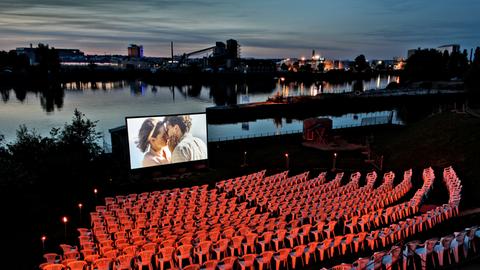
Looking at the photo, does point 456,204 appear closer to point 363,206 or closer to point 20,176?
point 363,206

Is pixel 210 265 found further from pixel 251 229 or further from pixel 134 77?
pixel 134 77

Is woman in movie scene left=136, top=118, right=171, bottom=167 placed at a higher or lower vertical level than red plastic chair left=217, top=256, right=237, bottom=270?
higher

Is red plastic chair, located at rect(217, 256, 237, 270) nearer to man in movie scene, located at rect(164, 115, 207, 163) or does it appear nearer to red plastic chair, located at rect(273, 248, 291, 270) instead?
red plastic chair, located at rect(273, 248, 291, 270)

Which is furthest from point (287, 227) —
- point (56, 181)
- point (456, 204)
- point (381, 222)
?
point (56, 181)

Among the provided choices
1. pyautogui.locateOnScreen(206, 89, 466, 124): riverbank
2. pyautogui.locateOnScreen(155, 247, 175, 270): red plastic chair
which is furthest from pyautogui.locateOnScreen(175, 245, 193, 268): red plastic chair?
pyautogui.locateOnScreen(206, 89, 466, 124): riverbank

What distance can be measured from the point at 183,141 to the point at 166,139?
1049 mm

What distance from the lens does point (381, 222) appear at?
12.9 metres

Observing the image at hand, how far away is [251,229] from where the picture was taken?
1142 centimetres

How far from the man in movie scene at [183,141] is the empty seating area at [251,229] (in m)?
5.84

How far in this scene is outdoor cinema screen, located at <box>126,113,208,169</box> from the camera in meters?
20.8

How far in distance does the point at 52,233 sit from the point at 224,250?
6815 mm

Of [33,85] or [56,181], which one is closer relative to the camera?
[56,181]

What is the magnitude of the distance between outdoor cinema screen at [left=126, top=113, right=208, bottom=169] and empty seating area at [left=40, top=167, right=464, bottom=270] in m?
5.42

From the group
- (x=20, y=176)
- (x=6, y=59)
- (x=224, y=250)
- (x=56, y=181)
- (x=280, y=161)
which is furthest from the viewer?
(x=6, y=59)
